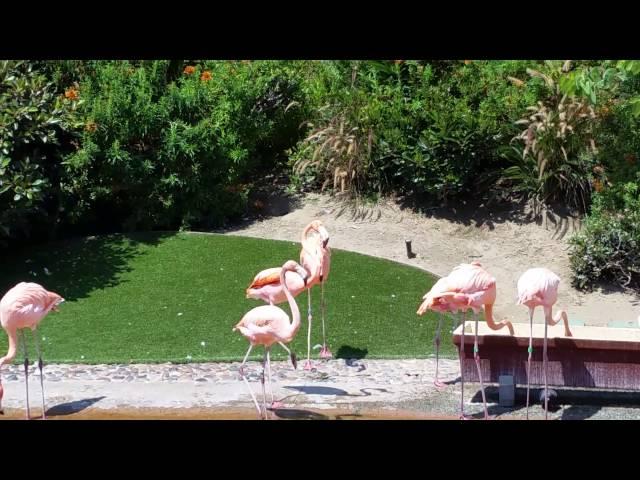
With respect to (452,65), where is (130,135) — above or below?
below

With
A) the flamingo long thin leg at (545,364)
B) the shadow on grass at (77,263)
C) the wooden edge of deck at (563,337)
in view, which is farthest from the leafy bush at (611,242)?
the shadow on grass at (77,263)

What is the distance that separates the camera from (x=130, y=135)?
12.3m

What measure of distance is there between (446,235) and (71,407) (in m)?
6.44

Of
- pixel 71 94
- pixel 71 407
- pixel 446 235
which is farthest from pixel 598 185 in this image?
pixel 71 407

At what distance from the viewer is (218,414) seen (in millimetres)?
7254

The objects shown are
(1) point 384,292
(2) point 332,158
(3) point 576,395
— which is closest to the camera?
(3) point 576,395

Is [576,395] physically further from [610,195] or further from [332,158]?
[332,158]

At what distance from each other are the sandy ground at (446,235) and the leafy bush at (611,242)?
0.72ft

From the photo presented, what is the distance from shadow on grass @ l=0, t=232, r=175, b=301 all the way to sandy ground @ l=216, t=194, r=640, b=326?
1531mm

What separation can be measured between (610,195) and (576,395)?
13.9ft

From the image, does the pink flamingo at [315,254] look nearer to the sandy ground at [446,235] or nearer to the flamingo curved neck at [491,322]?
the flamingo curved neck at [491,322]

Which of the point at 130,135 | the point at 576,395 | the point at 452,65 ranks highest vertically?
the point at 452,65

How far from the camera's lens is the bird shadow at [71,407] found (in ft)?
24.3
